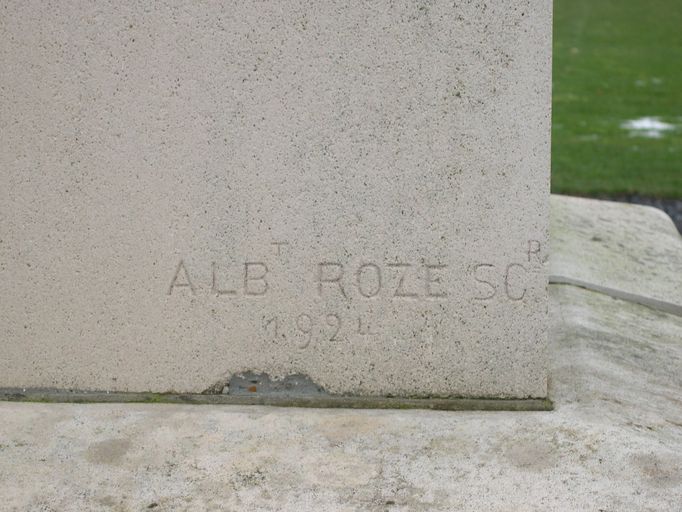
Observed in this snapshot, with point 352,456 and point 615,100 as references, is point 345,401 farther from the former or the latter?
point 615,100

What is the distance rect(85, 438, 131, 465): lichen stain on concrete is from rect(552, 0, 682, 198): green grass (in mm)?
4632

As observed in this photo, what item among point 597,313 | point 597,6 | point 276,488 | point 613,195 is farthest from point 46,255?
point 597,6

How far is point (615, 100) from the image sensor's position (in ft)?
35.3

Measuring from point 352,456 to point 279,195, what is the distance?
0.74 m

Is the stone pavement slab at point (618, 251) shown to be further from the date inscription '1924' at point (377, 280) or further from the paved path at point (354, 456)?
the date inscription '1924' at point (377, 280)

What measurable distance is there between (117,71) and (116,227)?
1.37 ft

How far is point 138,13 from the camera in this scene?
9.83 ft

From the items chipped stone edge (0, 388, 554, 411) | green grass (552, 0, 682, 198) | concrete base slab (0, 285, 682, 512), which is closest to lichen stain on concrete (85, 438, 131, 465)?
concrete base slab (0, 285, 682, 512)

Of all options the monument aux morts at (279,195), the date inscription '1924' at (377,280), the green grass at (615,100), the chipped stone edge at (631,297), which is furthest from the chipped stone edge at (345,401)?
the green grass at (615,100)

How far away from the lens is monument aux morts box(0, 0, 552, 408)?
2975 millimetres

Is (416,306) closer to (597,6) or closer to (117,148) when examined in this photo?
(117,148)

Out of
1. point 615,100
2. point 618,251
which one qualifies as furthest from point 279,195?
point 615,100

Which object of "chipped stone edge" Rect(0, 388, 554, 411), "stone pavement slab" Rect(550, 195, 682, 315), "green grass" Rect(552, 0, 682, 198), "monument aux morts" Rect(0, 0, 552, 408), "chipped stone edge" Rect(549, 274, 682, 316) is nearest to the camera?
"monument aux morts" Rect(0, 0, 552, 408)

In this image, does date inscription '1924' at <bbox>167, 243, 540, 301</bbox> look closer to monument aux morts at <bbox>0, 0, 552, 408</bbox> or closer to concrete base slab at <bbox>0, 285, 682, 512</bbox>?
monument aux morts at <bbox>0, 0, 552, 408</bbox>
